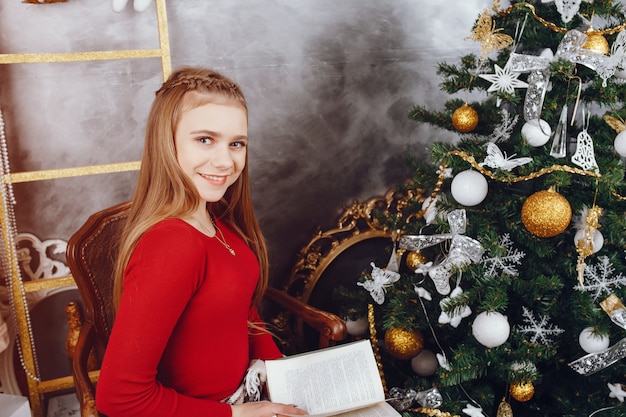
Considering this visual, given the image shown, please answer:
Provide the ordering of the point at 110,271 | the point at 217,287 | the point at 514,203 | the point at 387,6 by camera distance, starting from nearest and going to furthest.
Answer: the point at 217,287, the point at 514,203, the point at 110,271, the point at 387,6

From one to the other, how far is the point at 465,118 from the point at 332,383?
0.90 metres

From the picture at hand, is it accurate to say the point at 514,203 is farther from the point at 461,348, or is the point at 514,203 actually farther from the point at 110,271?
the point at 110,271

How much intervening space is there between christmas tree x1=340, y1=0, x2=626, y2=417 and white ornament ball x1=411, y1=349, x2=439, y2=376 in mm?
184

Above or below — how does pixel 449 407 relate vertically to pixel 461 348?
below

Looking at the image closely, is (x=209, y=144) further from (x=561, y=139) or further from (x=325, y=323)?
(x=561, y=139)

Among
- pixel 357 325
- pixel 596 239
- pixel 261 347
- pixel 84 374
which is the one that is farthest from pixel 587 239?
pixel 84 374

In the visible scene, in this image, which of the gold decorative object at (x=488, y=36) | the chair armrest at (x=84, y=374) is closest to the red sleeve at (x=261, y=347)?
the chair armrest at (x=84, y=374)

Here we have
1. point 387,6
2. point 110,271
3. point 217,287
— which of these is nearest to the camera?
point 217,287

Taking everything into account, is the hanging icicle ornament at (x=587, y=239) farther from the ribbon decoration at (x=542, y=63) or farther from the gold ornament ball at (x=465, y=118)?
the gold ornament ball at (x=465, y=118)

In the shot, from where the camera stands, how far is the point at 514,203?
165 centimetres

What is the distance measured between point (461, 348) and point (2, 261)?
167 cm

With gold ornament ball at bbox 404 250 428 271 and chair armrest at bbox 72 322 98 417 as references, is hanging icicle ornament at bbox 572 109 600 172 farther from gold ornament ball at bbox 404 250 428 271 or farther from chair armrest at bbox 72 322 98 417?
chair armrest at bbox 72 322 98 417

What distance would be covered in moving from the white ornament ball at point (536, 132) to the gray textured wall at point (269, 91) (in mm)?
952

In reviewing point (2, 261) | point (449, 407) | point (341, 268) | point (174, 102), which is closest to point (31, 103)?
point (2, 261)
